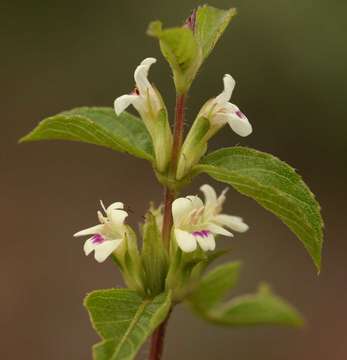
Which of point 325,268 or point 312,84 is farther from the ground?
point 312,84

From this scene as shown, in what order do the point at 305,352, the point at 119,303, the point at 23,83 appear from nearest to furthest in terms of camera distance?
the point at 119,303 < the point at 305,352 < the point at 23,83

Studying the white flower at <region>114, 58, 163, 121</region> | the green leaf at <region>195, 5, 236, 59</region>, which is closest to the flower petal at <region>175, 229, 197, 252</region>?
the white flower at <region>114, 58, 163, 121</region>

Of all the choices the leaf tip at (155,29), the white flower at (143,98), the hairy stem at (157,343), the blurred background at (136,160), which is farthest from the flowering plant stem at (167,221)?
the blurred background at (136,160)

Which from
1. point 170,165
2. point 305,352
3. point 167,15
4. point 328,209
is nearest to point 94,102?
A: point 167,15

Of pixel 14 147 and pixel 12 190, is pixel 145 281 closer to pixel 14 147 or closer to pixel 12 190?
pixel 12 190

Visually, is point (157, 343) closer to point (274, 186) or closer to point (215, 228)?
point (215, 228)

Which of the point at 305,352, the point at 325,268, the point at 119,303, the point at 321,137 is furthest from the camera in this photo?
the point at 321,137

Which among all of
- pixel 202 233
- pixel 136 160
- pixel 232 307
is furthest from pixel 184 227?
pixel 136 160

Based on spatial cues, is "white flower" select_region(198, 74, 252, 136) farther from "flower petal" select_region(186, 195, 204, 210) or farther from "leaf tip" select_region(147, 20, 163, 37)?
"leaf tip" select_region(147, 20, 163, 37)
